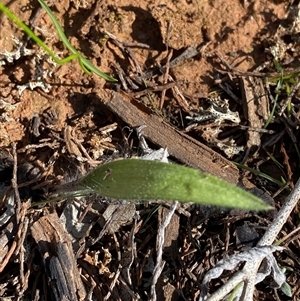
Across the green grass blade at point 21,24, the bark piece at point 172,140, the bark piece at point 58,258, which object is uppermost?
the green grass blade at point 21,24

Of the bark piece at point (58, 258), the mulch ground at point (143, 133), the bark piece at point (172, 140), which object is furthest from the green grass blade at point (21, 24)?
the bark piece at point (58, 258)

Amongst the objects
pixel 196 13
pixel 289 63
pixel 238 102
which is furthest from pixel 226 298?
pixel 196 13

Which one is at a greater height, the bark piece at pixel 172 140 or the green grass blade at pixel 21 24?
the green grass blade at pixel 21 24

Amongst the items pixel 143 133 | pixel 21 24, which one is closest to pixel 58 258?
pixel 143 133

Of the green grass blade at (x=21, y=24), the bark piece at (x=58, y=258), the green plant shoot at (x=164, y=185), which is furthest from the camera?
the bark piece at (x=58, y=258)

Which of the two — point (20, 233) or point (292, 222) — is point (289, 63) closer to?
point (292, 222)

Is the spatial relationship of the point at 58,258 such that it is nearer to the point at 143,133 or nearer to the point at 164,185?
the point at 143,133

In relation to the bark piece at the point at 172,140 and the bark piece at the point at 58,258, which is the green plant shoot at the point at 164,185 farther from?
Answer: the bark piece at the point at 172,140

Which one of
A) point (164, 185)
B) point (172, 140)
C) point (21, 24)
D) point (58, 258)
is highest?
point (21, 24)

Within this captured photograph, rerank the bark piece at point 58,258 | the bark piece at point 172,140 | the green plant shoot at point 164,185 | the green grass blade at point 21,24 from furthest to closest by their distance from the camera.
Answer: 1. the bark piece at point 172,140
2. the bark piece at point 58,258
3. the green grass blade at point 21,24
4. the green plant shoot at point 164,185
